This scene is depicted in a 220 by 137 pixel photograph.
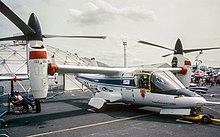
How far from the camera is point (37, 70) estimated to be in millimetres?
9922

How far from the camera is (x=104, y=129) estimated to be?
8.30m

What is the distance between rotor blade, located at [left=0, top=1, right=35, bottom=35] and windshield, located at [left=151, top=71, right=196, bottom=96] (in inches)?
270

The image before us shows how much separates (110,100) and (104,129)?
450 centimetres

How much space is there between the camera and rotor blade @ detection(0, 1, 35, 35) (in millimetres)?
7834

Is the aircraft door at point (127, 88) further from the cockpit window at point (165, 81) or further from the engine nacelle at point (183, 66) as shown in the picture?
the engine nacelle at point (183, 66)

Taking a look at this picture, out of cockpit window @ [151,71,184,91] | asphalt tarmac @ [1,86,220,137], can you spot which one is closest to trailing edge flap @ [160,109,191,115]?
asphalt tarmac @ [1,86,220,137]

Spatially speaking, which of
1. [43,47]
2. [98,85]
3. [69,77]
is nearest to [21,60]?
[69,77]

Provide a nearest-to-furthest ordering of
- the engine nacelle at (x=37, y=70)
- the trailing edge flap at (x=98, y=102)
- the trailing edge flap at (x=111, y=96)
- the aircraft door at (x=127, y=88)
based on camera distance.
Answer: the engine nacelle at (x=37, y=70), the aircraft door at (x=127, y=88), the trailing edge flap at (x=98, y=102), the trailing edge flap at (x=111, y=96)

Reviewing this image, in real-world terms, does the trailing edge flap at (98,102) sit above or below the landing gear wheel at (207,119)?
above

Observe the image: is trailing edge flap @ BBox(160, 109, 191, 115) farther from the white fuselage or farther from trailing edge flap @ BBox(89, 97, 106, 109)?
trailing edge flap @ BBox(89, 97, 106, 109)

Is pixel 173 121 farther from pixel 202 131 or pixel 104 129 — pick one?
pixel 104 129

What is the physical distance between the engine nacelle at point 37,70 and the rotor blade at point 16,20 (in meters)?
0.80

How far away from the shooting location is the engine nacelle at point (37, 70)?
9898 millimetres

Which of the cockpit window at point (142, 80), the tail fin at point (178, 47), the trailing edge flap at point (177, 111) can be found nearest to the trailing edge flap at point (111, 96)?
the cockpit window at point (142, 80)
